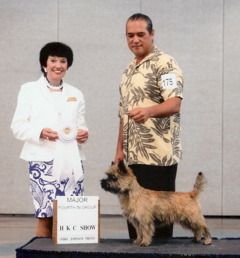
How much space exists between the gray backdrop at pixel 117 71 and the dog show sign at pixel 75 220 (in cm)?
403

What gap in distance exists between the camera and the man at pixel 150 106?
9.43ft

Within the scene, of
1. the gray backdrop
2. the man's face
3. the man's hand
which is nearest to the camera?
the man's hand

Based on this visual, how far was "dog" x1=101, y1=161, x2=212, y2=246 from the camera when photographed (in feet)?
8.88

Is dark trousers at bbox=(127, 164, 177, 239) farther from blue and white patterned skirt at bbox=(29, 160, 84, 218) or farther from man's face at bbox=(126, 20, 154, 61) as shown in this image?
man's face at bbox=(126, 20, 154, 61)

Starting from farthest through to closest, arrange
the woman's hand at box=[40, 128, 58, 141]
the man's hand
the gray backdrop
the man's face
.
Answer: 1. the gray backdrop
2. the woman's hand at box=[40, 128, 58, 141]
3. the man's face
4. the man's hand

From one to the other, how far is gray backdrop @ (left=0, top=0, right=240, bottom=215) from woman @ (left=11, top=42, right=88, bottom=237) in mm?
3763

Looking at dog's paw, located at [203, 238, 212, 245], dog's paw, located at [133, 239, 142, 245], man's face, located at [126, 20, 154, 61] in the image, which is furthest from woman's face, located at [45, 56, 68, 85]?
dog's paw, located at [203, 238, 212, 245]

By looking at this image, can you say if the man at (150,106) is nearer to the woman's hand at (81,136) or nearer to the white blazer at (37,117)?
the woman's hand at (81,136)

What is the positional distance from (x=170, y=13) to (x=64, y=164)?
4145 millimetres

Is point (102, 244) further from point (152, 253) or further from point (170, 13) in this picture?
point (170, 13)

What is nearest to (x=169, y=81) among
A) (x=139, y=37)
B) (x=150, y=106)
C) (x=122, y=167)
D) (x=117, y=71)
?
(x=150, y=106)

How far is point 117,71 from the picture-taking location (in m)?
6.93

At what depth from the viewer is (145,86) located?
291 centimetres

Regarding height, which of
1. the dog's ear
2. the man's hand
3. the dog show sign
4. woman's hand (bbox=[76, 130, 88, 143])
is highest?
the man's hand
